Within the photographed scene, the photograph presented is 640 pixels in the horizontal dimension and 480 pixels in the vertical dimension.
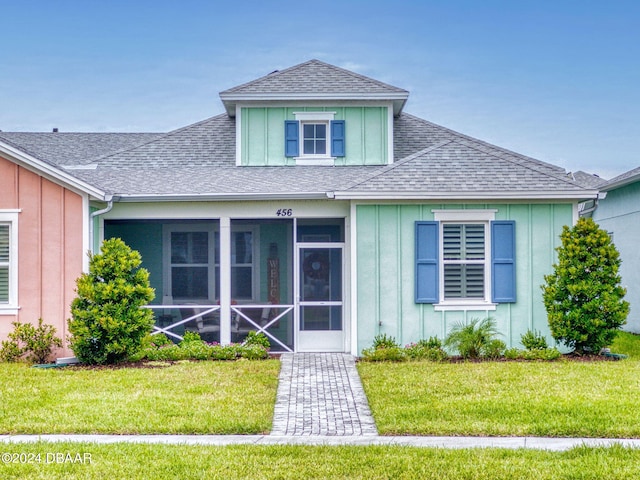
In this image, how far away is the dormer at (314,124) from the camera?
57.7 feet

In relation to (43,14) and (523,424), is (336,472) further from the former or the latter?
(43,14)

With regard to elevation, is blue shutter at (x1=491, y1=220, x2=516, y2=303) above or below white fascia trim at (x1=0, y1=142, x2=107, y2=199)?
below

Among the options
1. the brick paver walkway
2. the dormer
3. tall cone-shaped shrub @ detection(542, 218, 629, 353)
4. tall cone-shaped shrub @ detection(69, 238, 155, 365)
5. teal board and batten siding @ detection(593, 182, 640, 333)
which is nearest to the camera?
the brick paver walkway

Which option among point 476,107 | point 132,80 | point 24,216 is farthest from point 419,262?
point 132,80

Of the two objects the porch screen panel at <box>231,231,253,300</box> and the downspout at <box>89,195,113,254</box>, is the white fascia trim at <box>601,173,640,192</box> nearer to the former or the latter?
the porch screen panel at <box>231,231,253,300</box>

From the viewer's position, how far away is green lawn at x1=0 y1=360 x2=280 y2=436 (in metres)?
8.69

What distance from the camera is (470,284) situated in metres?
14.7

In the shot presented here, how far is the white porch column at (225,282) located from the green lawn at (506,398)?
3.14m

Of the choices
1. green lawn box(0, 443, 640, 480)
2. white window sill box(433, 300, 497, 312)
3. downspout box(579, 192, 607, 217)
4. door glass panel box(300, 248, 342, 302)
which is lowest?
green lawn box(0, 443, 640, 480)

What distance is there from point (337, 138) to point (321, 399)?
336 inches

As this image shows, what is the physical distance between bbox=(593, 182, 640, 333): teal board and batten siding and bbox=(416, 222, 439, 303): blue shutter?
25.6 feet

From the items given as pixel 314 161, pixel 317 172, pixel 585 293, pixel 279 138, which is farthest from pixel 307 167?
pixel 585 293

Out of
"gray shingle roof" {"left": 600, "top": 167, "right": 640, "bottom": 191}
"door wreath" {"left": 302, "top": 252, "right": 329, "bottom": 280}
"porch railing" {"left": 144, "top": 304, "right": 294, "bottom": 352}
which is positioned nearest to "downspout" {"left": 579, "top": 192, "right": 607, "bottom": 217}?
"gray shingle roof" {"left": 600, "top": 167, "right": 640, "bottom": 191}

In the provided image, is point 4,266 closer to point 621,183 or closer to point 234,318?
point 234,318
